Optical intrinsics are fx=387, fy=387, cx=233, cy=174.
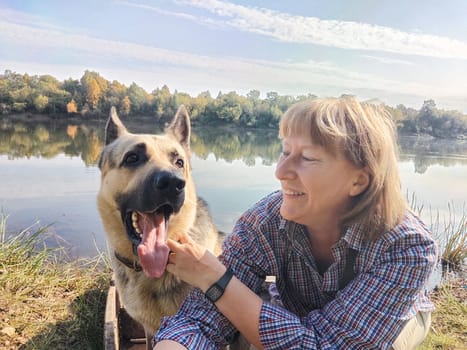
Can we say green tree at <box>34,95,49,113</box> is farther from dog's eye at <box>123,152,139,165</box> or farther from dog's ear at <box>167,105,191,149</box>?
dog's eye at <box>123,152,139,165</box>

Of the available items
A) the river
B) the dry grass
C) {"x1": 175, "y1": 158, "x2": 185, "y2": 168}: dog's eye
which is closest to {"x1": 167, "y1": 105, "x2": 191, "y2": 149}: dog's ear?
{"x1": 175, "y1": 158, "x2": 185, "y2": 168}: dog's eye

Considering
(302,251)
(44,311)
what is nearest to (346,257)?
(302,251)

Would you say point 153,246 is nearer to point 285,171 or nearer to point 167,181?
point 167,181

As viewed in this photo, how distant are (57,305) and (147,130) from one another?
27.7ft

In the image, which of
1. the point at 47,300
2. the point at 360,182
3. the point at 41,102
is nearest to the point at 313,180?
the point at 360,182

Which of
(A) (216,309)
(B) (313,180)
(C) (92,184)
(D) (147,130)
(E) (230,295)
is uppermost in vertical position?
(B) (313,180)

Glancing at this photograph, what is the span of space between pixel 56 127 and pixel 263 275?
35361mm

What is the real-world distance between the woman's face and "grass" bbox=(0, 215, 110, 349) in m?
2.24

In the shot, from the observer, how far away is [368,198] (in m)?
1.78

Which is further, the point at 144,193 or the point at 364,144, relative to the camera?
the point at 144,193

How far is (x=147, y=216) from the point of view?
90.8 inches

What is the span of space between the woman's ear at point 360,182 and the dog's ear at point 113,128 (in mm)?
1740

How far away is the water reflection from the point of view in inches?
760

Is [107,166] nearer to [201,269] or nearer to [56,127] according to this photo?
[201,269]
